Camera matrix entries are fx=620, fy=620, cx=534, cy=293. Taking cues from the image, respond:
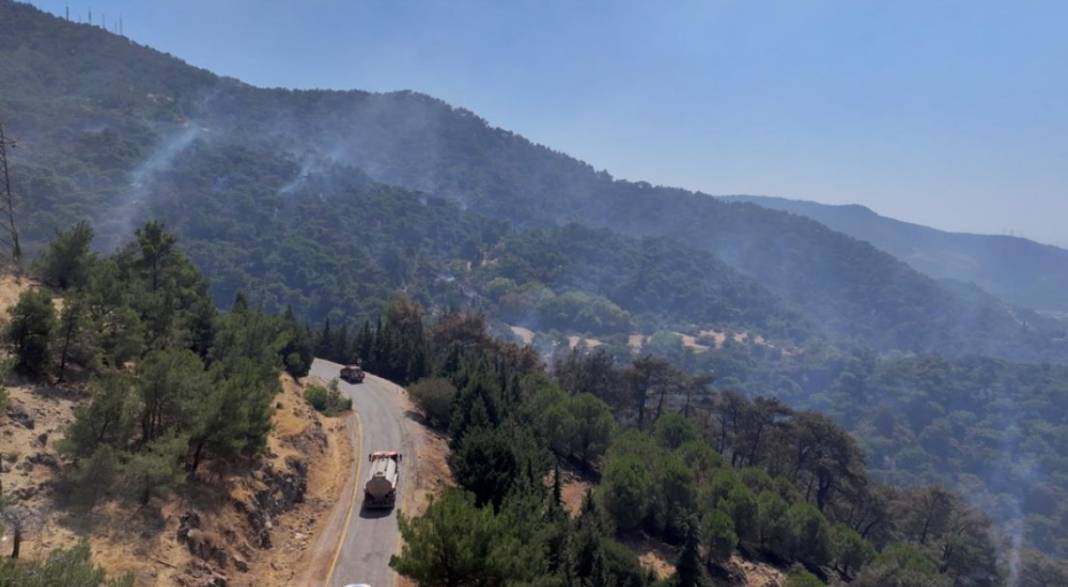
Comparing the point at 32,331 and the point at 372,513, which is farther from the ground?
the point at 32,331

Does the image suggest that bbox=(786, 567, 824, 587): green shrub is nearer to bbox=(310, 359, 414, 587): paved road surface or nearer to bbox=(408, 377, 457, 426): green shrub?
bbox=(310, 359, 414, 587): paved road surface

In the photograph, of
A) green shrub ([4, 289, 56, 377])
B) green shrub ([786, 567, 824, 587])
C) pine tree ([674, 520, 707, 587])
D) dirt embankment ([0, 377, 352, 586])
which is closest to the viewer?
dirt embankment ([0, 377, 352, 586])

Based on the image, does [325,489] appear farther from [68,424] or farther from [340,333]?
[340,333]

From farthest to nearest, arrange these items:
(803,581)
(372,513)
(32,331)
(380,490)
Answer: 1. (803,581)
2. (380,490)
3. (372,513)
4. (32,331)

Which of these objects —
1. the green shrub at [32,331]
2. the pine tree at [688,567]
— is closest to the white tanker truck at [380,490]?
the green shrub at [32,331]

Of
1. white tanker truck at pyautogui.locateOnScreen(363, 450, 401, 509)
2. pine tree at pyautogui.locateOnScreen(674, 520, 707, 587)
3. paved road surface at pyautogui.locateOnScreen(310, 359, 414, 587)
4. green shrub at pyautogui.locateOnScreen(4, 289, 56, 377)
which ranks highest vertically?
green shrub at pyautogui.locateOnScreen(4, 289, 56, 377)

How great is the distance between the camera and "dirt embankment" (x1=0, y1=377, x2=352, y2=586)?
18.2 meters

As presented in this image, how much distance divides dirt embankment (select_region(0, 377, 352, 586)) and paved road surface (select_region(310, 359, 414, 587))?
5.68ft

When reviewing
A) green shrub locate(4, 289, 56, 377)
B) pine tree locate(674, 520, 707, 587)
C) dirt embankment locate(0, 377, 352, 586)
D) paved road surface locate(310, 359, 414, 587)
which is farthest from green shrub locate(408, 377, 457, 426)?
green shrub locate(4, 289, 56, 377)

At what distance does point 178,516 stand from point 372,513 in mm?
9660

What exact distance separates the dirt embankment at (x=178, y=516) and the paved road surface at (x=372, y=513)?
5.68ft

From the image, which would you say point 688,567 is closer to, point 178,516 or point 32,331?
point 178,516

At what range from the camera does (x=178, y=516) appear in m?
21.5

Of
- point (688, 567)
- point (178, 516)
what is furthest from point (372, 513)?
point (688, 567)
